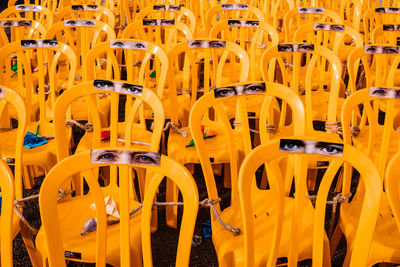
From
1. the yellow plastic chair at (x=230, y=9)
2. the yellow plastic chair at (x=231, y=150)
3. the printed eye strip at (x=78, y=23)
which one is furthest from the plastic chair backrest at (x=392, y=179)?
the yellow plastic chair at (x=230, y=9)

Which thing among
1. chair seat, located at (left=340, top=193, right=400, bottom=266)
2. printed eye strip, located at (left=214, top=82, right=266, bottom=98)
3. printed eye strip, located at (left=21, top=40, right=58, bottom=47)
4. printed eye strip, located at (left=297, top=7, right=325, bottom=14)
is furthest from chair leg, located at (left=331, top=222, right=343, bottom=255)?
printed eye strip, located at (left=297, top=7, right=325, bottom=14)

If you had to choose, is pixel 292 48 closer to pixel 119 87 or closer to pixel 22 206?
pixel 119 87

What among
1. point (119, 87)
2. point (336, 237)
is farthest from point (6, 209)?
point (336, 237)

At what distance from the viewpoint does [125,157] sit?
3.48 ft

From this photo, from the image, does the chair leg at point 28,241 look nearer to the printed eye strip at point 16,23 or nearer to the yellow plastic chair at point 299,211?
the yellow plastic chair at point 299,211

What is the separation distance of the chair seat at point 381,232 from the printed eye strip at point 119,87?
0.95 metres

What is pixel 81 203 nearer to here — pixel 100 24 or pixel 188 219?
pixel 188 219

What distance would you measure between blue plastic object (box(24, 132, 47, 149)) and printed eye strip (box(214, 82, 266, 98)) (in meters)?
1.14

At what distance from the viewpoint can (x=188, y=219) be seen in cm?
103

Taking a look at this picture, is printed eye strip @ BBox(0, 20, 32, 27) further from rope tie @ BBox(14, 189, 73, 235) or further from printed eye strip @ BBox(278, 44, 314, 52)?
printed eye strip @ BBox(278, 44, 314, 52)

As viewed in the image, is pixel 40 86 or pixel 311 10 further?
pixel 311 10

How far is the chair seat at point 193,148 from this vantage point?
2045mm

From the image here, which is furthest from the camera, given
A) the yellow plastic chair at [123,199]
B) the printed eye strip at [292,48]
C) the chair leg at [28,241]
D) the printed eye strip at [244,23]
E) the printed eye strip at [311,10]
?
the printed eye strip at [311,10]

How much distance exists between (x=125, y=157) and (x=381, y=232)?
3.39 ft
